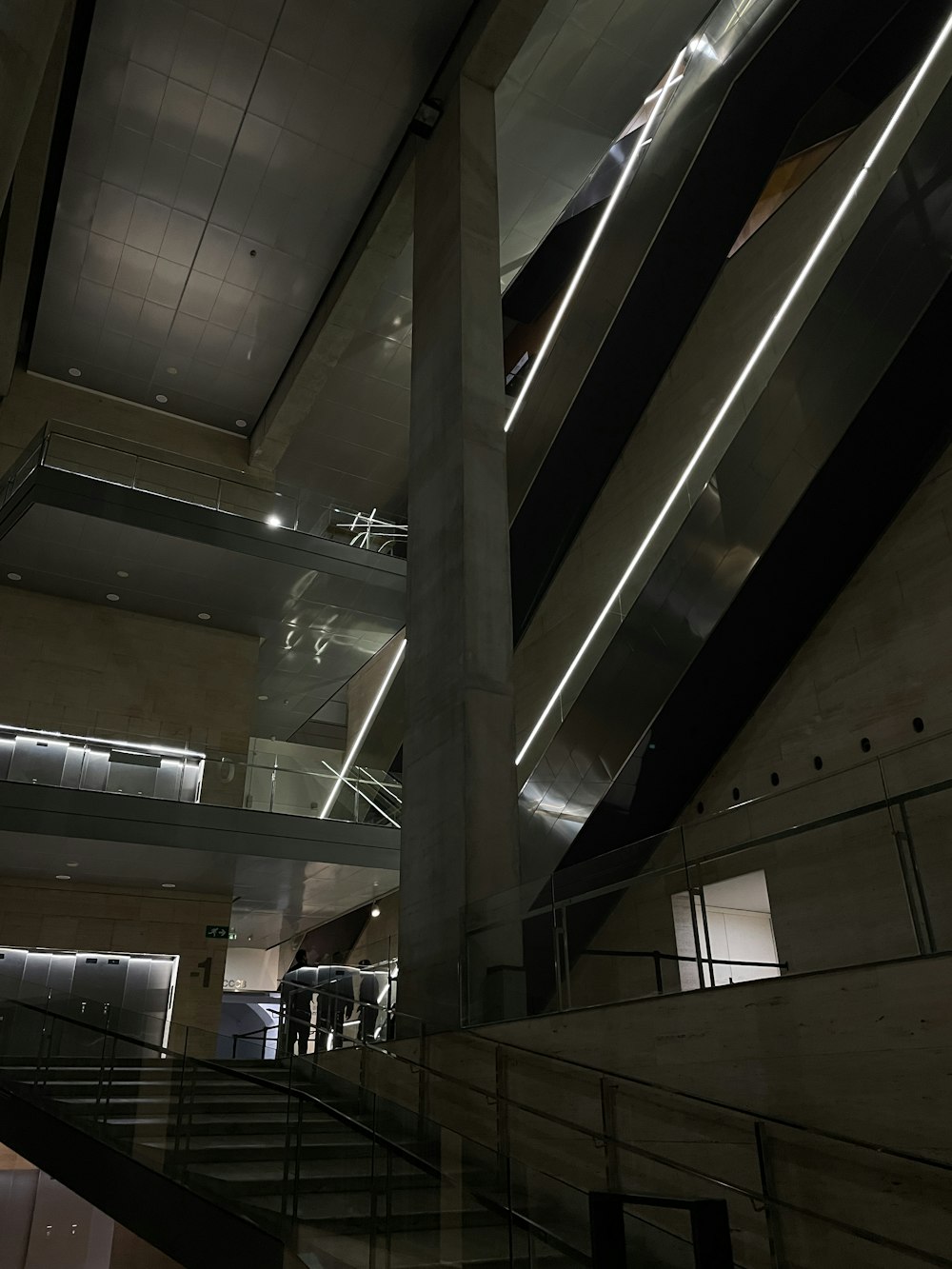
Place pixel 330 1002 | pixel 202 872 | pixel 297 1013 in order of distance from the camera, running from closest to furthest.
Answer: pixel 330 1002 < pixel 297 1013 < pixel 202 872

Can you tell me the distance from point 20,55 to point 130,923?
12659 millimetres

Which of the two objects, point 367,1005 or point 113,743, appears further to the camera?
point 113,743

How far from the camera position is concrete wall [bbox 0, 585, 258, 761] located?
16312mm

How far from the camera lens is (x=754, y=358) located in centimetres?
1386

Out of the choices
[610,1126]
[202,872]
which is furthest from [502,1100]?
[202,872]

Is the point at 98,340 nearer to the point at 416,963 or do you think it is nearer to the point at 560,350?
the point at 560,350

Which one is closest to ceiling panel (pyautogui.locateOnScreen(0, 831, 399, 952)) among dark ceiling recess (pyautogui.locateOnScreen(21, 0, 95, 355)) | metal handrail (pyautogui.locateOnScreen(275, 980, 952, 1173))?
metal handrail (pyautogui.locateOnScreen(275, 980, 952, 1173))

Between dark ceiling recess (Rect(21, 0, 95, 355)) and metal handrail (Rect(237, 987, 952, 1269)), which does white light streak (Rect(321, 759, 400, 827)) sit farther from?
dark ceiling recess (Rect(21, 0, 95, 355))

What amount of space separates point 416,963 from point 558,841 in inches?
181

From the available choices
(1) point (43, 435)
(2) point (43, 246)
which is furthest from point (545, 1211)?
(2) point (43, 246)

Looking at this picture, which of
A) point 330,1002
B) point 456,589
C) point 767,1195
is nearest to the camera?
point 767,1195

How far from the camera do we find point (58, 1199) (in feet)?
57.1

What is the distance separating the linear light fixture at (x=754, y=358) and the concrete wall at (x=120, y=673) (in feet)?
18.1

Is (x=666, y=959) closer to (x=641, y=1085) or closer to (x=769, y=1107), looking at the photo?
(x=641, y=1085)
